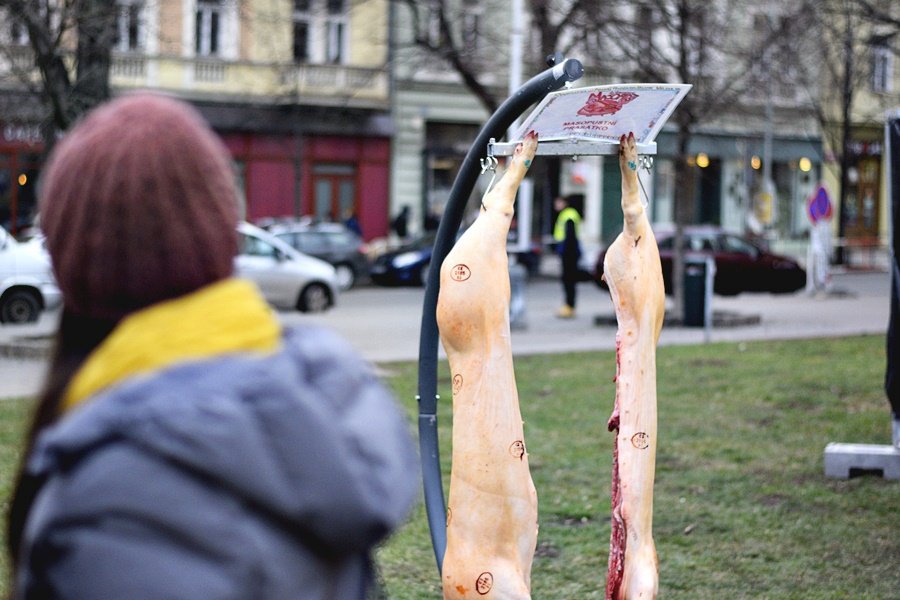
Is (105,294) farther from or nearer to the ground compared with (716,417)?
farther from the ground

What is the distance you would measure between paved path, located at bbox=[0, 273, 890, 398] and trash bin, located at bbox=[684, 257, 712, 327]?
0.64ft

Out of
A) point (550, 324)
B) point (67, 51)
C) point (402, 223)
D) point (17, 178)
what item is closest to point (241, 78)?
point (402, 223)

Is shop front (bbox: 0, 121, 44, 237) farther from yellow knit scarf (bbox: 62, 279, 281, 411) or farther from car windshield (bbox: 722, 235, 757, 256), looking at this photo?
yellow knit scarf (bbox: 62, 279, 281, 411)

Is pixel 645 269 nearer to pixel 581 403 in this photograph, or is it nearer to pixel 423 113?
pixel 581 403

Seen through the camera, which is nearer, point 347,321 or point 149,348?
point 149,348

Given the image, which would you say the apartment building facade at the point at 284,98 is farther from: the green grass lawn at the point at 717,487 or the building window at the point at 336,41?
the green grass lawn at the point at 717,487

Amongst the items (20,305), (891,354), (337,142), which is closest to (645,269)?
(891,354)

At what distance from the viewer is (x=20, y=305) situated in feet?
56.3

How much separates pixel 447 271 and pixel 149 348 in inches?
97.5

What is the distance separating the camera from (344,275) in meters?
25.9

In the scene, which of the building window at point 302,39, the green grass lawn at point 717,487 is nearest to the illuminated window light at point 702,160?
the building window at point 302,39

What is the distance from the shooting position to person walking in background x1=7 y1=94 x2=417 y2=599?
159cm

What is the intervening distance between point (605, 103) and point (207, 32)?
95.3 feet

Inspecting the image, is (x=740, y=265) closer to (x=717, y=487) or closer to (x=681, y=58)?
(x=681, y=58)
